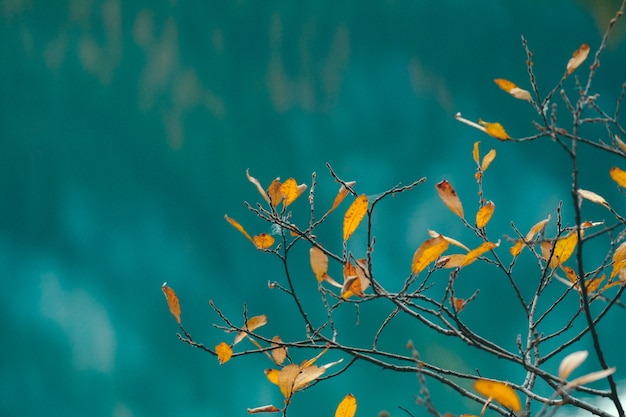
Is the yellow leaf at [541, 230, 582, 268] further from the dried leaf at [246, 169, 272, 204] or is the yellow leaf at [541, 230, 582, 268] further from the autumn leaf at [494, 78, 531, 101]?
the dried leaf at [246, 169, 272, 204]

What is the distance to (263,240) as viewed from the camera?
1139mm

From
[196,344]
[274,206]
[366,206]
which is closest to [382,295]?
[366,206]

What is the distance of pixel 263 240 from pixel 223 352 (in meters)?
0.24

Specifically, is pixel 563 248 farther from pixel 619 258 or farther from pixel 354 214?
pixel 354 214

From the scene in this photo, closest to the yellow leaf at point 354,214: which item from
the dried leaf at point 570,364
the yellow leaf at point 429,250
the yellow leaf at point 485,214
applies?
the yellow leaf at point 429,250

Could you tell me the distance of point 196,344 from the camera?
1148 mm

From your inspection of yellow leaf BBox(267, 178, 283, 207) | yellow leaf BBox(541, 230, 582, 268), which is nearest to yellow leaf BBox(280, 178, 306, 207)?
yellow leaf BBox(267, 178, 283, 207)

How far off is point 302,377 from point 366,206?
347 millimetres

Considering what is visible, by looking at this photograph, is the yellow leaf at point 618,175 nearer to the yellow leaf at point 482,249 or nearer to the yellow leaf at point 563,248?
the yellow leaf at point 563,248

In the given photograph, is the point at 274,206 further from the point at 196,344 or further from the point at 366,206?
the point at 196,344

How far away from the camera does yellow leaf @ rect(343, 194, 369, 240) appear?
98 cm

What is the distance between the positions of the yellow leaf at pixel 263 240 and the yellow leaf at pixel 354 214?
183 millimetres

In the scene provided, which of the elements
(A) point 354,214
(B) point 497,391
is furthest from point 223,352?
(B) point 497,391

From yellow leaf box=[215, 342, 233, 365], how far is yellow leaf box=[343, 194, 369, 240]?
333 millimetres
